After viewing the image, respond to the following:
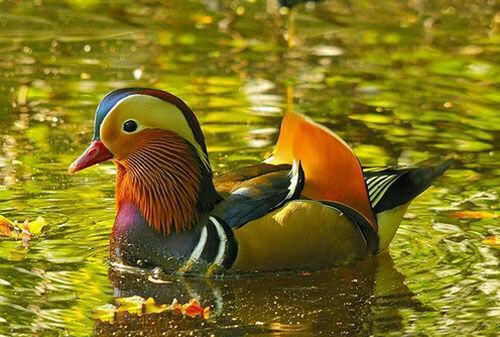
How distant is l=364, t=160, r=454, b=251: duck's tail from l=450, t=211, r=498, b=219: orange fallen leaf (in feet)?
1.35

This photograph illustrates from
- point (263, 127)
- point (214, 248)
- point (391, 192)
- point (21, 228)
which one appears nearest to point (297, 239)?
point (214, 248)

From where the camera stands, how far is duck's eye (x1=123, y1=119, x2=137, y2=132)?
6691 mm

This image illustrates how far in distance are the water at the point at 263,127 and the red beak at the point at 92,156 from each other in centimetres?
50

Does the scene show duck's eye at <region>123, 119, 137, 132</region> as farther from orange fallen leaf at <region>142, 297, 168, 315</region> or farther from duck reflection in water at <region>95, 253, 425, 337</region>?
orange fallen leaf at <region>142, 297, 168, 315</region>

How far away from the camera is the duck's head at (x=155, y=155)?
6.64 metres

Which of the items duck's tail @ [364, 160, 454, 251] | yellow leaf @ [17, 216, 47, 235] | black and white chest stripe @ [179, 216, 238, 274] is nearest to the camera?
black and white chest stripe @ [179, 216, 238, 274]

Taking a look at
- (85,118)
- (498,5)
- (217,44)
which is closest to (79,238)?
(85,118)

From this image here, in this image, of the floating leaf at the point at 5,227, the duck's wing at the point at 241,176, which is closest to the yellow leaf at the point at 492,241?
the duck's wing at the point at 241,176

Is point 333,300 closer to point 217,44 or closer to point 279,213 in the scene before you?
point 279,213

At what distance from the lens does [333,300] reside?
6484 mm

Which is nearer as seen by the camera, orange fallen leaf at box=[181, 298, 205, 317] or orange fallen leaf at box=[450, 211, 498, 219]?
orange fallen leaf at box=[181, 298, 205, 317]

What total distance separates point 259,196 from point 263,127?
9.26ft

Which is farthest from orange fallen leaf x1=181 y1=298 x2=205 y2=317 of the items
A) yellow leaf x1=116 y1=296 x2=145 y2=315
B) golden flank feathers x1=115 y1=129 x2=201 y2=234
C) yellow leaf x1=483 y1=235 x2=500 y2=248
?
yellow leaf x1=483 y1=235 x2=500 y2=248

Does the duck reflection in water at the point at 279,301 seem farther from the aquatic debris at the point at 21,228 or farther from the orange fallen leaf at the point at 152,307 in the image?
the aquatic debris at the point at 21,228
